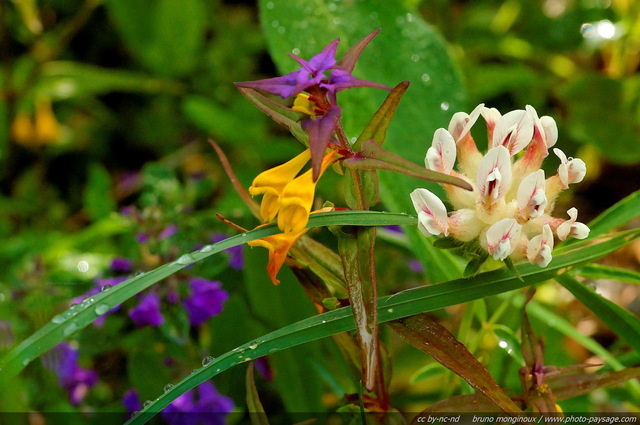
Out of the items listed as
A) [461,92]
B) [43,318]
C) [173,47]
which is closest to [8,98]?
[173,47]

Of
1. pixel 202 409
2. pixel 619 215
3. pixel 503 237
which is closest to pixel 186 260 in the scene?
pixel 503 237

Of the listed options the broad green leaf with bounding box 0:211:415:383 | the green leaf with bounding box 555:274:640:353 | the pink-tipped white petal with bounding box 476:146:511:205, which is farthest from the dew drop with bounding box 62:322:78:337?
the green leaf with bounding box 555:274:640:353

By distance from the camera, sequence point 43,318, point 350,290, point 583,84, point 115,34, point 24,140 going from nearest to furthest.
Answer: point 350,290, point 43,318, point 583,84, point 24,140, point 115,34

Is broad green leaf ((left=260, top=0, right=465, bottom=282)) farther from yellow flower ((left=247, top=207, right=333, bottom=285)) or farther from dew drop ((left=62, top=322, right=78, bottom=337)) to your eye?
dew drop ((left=62, top=322, right=78, bottom=337))

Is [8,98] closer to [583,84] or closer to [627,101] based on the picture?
[583,84]

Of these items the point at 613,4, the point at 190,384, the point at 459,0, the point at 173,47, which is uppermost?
the point at 459,0

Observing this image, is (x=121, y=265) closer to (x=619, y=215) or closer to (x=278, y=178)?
(x=278, y=178)

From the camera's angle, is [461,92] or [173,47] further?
[173,47]

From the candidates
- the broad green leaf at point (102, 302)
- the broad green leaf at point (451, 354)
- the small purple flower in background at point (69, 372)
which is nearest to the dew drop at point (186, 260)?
the broad green leaf at point (102, 302)
